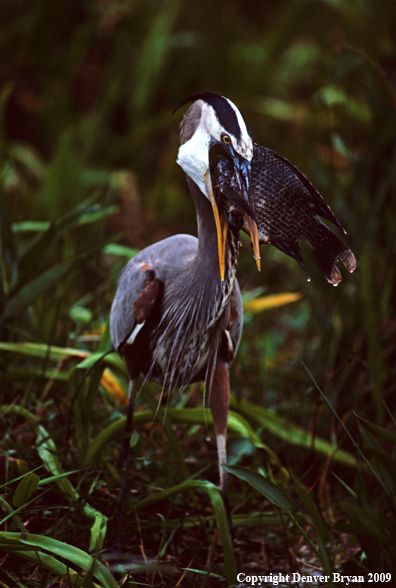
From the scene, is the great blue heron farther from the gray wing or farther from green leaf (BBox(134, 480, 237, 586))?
green leaf (BBox(134, 480, 237, 586))

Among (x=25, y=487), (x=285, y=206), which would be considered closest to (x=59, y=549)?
(x=25, y=487)

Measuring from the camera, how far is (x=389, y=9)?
3.04m

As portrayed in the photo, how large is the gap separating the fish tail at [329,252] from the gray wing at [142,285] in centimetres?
42

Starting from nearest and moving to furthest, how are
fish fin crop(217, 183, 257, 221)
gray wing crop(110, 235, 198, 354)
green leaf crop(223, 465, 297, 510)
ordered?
fish fin crop(217, 183, 257, 221) → green leaf crop(223, 465, 297, 510) → gray wing crop(110, 235, 198, 354)

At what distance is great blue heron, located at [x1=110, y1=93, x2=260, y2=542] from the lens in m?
1.31

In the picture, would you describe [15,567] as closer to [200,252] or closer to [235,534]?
[235,534]

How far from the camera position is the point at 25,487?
1.39m

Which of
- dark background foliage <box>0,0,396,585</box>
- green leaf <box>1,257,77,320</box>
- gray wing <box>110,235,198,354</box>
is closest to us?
gray wing <box>110,235,198,354</box>

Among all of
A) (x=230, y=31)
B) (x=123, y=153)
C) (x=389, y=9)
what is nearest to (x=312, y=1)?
(x=230, y=31)

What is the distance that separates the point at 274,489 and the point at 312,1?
4903 mm

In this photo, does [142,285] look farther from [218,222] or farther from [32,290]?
[32,290]

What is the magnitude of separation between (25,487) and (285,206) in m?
0.85

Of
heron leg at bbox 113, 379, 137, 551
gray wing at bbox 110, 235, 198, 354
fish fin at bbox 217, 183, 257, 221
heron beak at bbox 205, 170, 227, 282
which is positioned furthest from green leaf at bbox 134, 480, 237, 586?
fish fin at bbox 217, 183, 257, 221

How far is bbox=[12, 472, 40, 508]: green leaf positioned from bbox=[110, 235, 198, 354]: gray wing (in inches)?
16.7
